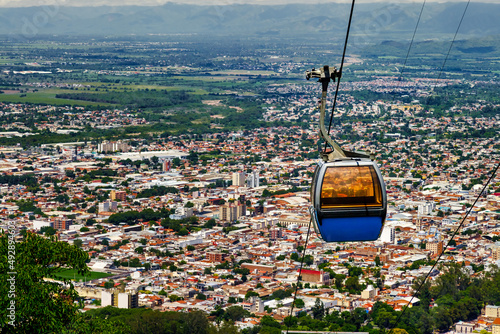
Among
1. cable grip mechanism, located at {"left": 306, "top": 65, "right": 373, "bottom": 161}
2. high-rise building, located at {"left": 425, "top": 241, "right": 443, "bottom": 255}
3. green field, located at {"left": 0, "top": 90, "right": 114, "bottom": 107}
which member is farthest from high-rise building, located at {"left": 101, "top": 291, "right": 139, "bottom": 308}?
green field, located at {"left": 0, "top": 90, "right": 114, "bottom": 107}

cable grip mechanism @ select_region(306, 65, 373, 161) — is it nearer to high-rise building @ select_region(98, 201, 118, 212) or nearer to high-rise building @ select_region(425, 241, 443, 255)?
high-rise building @ select_region(425, 241, 443, 255)

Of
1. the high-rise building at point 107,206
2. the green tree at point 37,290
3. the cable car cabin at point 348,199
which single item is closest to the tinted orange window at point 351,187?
the cable car cabin at point 348,199

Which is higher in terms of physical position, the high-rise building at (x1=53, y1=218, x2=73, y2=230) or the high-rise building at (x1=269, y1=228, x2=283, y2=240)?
the high-rise building at (x1=269, y1=228, x2=283, y2=240)

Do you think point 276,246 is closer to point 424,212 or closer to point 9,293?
point 424,212

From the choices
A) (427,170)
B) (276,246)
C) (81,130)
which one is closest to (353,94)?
(81,130)

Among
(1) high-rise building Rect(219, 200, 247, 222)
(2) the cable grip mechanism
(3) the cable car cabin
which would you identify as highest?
(2) the cable grip mechanism

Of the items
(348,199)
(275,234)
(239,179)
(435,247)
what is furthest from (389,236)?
(348,199)
